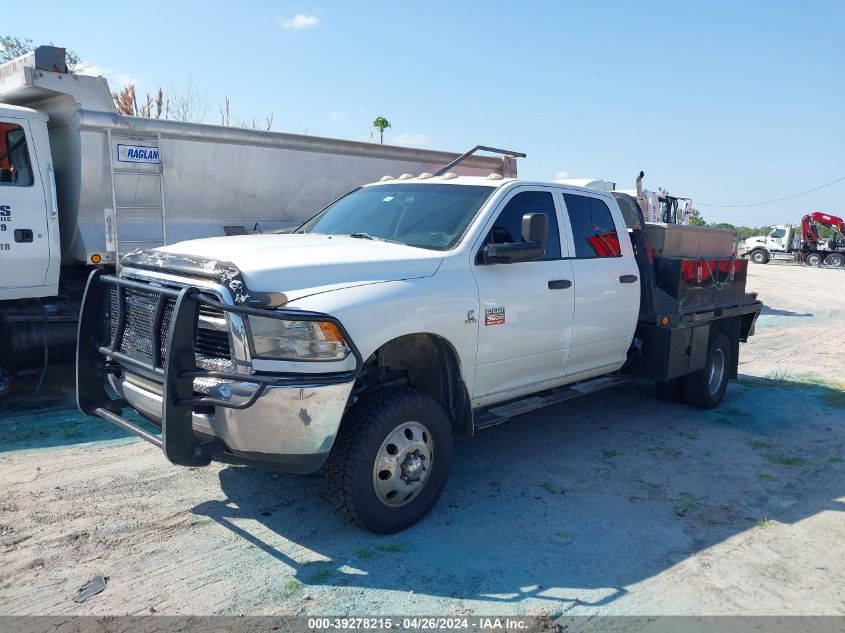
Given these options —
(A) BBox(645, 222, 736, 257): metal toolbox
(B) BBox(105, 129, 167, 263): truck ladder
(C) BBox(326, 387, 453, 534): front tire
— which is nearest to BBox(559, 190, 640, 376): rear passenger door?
(A) BBox(645, 222, 736, 257): metal toolbox

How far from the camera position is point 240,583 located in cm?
357

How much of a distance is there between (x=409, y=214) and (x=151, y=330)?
2002 millimetres

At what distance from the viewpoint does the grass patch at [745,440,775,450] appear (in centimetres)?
615

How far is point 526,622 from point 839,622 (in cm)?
156

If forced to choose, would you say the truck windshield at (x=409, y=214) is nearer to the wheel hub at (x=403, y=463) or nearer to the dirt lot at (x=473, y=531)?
the wheel hub at (x=403, y=463)

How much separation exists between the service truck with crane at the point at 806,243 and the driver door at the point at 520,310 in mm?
38722

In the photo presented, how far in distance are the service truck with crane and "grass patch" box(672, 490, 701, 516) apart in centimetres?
3868

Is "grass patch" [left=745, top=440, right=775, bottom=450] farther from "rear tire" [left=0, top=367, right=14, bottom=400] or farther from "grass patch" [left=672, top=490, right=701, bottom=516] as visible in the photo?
"rear tire" [left=0, top=367, right=14, bottom=400]

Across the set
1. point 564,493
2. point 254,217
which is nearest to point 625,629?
point 564,493

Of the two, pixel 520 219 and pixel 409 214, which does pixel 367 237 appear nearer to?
pixel 409 214

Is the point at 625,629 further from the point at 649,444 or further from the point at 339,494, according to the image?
the point at 649,444

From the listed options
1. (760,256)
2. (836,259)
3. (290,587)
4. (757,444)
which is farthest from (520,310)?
(760,256)

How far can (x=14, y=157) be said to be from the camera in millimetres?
6891

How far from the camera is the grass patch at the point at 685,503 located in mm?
4679
